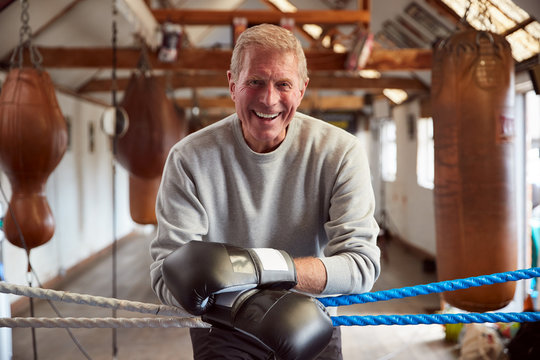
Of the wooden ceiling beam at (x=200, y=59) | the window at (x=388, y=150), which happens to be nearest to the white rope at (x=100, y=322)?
the wooden ceiling beam at (x=200, y=59)

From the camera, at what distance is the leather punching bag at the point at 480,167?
2.48 m

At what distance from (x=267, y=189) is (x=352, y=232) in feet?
0.88

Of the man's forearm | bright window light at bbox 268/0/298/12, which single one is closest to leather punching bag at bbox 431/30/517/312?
the man's forearm

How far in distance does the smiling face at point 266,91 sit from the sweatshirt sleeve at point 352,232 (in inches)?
8.7

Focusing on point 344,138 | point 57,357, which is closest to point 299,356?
point 344,138

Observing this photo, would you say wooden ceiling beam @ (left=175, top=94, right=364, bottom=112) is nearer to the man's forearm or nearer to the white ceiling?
the white ceiling

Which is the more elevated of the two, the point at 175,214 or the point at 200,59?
the point at 200,59

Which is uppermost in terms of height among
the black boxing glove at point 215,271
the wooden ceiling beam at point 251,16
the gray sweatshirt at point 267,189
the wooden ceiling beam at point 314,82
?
the wooden ceiling beam at point 251,16

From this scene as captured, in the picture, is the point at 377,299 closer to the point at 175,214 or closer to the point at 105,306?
the point at 175,214

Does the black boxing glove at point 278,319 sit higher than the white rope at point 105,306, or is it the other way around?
the black boxing glove at point 278,319

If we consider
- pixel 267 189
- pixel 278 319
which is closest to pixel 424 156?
pixel 267 189

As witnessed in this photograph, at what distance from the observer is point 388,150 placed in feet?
35.0

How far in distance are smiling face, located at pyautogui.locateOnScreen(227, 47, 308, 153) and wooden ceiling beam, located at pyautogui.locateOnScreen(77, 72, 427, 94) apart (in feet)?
18.6

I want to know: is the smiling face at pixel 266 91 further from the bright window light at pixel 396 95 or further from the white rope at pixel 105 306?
the bright window light at pixel 396 95
